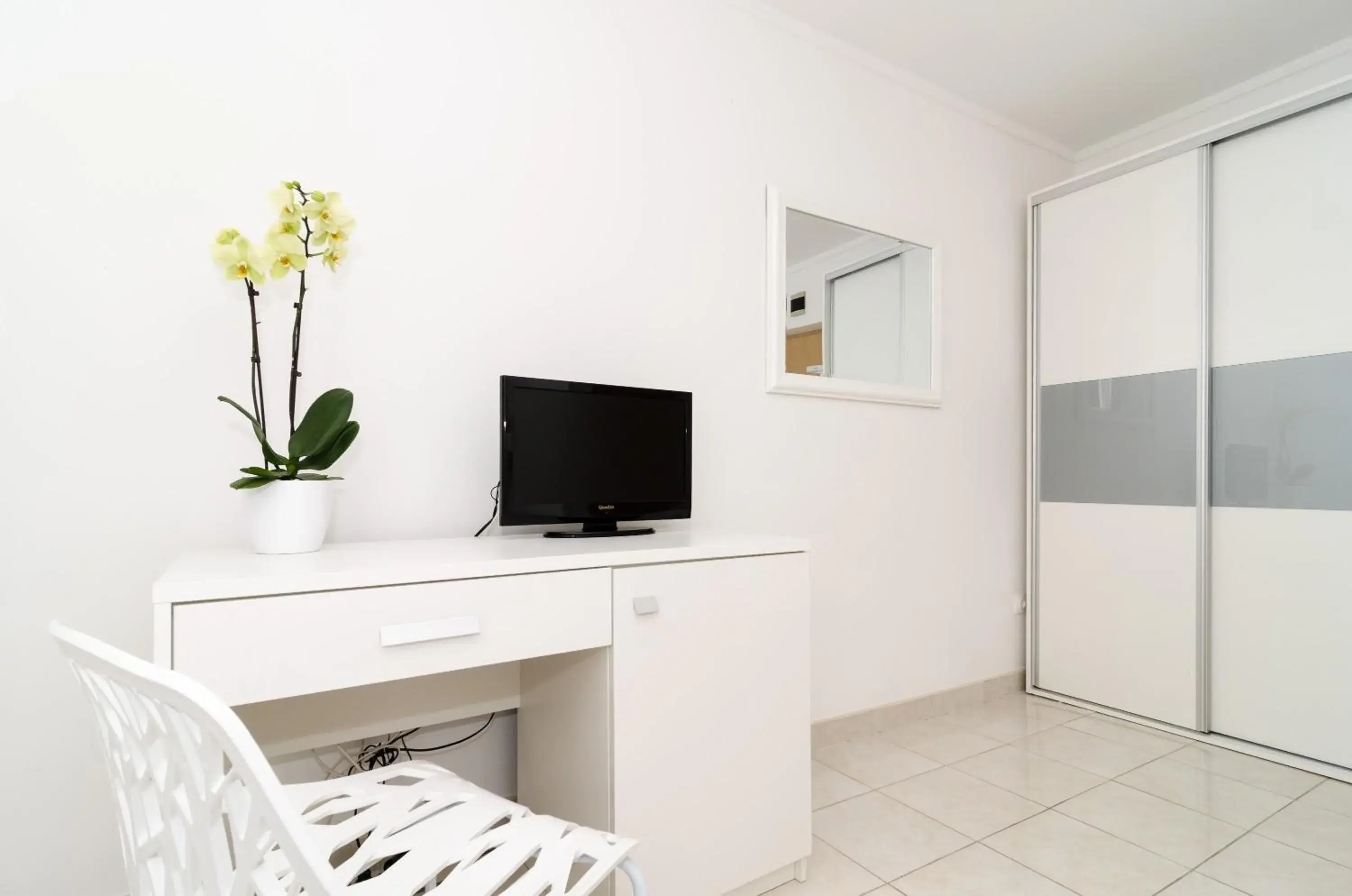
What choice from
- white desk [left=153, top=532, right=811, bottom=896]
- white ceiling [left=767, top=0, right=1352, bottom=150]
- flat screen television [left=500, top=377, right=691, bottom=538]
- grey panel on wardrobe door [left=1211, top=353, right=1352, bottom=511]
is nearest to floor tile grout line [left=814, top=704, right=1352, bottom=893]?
white desk [left=153, top=532, right=811, bottom=896]

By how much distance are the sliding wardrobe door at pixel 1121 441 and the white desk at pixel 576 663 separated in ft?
5.73

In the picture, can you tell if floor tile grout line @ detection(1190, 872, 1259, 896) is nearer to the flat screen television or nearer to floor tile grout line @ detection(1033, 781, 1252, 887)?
floor tile grout line @ detection(1033, 781, 1252, 887)

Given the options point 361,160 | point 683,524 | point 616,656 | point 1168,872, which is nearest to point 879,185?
point 683,524

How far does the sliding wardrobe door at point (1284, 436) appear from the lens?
6.90 ft

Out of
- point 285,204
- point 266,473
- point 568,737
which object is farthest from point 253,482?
point 568,737

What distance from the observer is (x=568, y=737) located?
143 centimetres

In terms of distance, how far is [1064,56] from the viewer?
8.16ft

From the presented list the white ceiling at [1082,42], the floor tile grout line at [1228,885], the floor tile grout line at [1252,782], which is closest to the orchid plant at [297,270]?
the white ceiling at [1082,42]

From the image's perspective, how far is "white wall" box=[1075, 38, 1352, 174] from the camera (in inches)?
96.7

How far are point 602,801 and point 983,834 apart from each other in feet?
3.56

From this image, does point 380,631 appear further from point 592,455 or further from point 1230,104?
point 1230,104

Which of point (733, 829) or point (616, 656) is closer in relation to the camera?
point (616, 656)

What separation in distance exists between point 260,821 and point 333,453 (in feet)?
3.07

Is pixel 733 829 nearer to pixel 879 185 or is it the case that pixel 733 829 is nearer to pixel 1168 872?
pixel 1168 872
